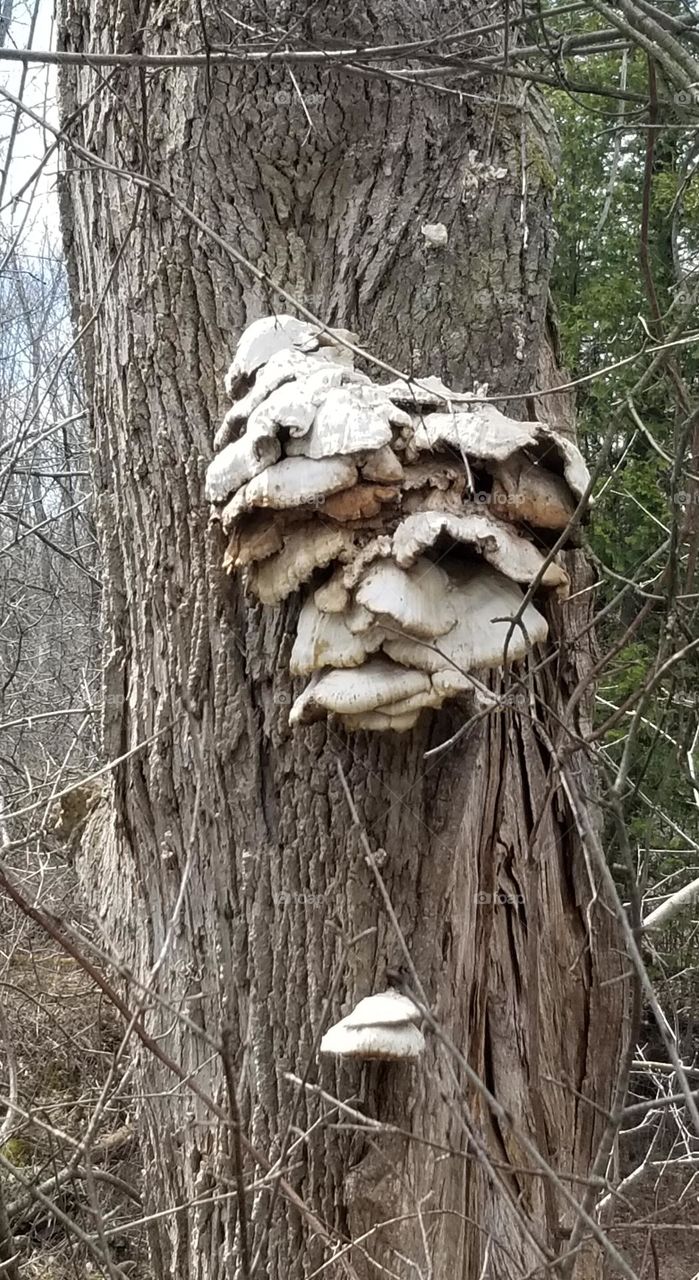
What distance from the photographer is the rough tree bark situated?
2135mm

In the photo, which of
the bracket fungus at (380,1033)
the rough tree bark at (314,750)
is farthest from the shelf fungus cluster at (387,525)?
the bracket fungus at (380,1033)

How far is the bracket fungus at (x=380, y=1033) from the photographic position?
74.2 inches

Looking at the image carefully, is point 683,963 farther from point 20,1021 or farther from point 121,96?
point 121,96

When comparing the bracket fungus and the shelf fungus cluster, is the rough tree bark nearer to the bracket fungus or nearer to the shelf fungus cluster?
the bracket fungus

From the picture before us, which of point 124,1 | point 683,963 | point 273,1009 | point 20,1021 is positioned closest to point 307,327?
point 124,1

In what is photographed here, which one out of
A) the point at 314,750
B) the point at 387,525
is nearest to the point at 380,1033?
the point at 314,750

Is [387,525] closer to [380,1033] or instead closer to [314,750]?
[314,750]

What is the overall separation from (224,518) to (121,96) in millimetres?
1318

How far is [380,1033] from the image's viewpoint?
190 centimetres

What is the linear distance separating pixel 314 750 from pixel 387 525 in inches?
24.3

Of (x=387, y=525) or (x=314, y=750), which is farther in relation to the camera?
(x=314, y=750)

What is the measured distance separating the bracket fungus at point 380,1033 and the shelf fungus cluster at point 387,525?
0.59 metres

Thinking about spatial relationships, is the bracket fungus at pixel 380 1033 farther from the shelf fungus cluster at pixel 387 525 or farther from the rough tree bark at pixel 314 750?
the shelf fungus cluster at pixel 387 525

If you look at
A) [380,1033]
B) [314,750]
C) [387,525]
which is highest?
[387,525]
